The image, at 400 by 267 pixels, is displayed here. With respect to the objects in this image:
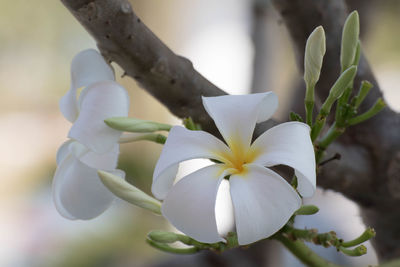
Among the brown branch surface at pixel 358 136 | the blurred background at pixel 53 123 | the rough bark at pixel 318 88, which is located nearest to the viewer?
the rough bark at pixel 318 88

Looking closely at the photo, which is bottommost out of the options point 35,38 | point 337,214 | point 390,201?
point 337,214

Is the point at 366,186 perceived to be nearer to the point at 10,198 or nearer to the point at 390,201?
the point at 390,201

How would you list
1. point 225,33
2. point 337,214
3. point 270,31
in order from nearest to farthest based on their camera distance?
1. point 270,31
2. point 337,214
3. point 225,33

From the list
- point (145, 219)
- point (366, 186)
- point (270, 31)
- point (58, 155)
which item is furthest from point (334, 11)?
point (145, 219)

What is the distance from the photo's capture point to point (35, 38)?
2422mm

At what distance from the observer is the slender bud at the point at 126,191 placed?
25cm

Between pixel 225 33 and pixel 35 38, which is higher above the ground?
pixel 35 38

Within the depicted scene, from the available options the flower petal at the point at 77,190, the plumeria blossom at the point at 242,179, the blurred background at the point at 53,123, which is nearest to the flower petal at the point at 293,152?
the plumeria blossom at the point at 242,179

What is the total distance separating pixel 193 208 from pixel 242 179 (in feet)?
0.08

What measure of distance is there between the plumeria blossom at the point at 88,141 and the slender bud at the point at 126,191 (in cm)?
2

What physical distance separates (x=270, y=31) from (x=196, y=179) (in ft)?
2.57

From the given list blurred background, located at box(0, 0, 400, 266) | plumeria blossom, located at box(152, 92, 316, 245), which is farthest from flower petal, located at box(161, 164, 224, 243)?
blurred background, located at box(0, 0, 400, 266)

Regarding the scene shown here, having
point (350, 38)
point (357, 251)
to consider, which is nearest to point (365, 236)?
point (357, 251)

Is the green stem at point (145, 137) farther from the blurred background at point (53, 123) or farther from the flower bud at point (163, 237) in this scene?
the blurred background at point (53, 123)
